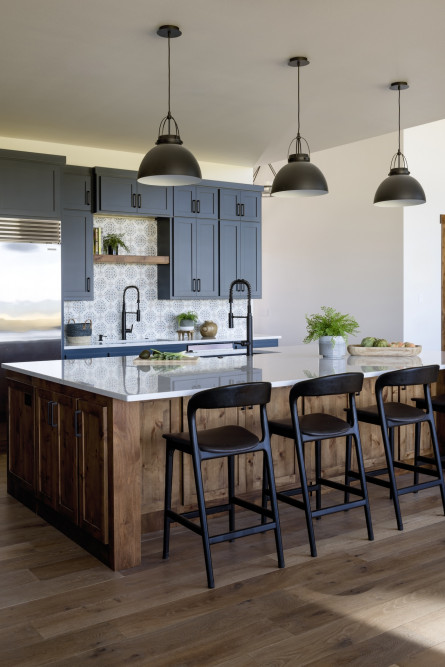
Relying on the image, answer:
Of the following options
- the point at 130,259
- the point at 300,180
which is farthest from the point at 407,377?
the point at 130,259

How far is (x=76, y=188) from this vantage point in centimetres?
633

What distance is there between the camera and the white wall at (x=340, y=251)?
8578 millimetres

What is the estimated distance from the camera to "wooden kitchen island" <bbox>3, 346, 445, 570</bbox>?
313 cm

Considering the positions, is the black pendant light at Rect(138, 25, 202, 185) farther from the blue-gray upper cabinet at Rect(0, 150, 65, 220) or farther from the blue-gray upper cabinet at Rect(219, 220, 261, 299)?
the blue-gray upper cabinet at Rect(219, 220, 261, 299)

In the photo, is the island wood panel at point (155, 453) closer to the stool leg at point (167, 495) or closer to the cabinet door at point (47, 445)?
the stool leg at point (167, 495)

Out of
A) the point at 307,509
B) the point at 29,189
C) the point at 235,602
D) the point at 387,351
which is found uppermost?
the point at 29,189

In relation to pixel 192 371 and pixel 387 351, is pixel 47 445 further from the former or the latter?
pixel 387 351

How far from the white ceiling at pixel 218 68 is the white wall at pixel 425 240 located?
2269 millimetres

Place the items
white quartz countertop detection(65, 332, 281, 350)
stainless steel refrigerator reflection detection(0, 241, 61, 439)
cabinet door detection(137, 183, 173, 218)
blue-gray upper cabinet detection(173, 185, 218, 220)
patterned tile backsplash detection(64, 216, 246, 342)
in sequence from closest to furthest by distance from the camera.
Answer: stainless steel refrigerator reflection detection(0, 241, 61, 439), white quartz countertop detection(65, 332, 281, 350), cabinet door detection(137, 183, 173, 218), patterned tile backsplash detection(64, 216, 246, 342), blue-gray upper cabinet detection(173, 185, 218, 220)

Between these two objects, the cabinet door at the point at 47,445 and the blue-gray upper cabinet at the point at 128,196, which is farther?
the blue-gray upper cabinet at the point at 128,196

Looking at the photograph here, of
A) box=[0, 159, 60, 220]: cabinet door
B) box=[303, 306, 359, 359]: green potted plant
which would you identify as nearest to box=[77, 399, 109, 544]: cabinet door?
box=[303, 306, 359, 359]: green potted plant

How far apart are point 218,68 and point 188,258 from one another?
2758mm

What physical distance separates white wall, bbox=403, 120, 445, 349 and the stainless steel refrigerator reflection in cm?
454

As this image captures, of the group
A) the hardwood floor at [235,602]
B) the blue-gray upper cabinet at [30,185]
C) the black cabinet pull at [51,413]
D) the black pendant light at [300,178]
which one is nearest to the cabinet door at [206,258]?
the blue-gray upper cabinet at [30,185]
